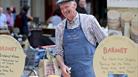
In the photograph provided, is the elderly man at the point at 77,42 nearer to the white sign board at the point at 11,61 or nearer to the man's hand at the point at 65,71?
the man's hand at the point at 65,71

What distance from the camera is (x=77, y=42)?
3855 millimetres

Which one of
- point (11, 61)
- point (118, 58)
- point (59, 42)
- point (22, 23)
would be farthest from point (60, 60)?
point (22, 23)

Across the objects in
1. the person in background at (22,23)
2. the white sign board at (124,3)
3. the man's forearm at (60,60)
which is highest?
the white sign board at (124,3)

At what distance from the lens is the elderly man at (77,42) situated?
3848mm

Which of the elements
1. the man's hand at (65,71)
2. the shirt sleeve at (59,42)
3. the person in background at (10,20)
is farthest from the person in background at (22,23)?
the man's hand at (65,71)

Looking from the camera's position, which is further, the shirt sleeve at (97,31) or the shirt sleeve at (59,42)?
the shirt sleeve at (59,42)

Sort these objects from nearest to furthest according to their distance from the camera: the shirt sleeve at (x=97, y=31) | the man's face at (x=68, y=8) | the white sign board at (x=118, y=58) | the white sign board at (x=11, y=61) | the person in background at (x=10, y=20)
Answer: the white sign board at (x=118, y=58)
the white sign board at (x=11, y=61)
the man's face at (x=68, y=8)
the shirt sleeve at (x=97, y=31)
the person in background at (x=10, y=20)

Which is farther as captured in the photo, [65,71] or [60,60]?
[60,60]

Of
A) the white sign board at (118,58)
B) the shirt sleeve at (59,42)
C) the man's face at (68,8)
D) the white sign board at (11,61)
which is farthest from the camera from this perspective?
the shirt sleeve at (59,42)

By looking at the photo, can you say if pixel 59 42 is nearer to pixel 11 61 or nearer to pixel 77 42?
pixel 77 42

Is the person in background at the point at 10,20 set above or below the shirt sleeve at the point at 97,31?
below

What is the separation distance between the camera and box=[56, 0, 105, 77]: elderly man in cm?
385

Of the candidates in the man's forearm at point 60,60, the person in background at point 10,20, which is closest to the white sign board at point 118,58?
the man's forearm at point 60,60

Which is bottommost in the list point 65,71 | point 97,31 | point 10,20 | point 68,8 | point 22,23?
point 22,23
